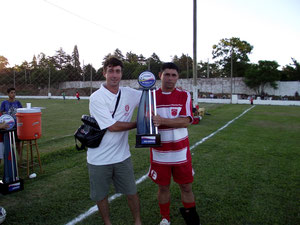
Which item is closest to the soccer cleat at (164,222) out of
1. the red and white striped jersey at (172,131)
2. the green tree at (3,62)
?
the red and white striped jersey at (172,131)

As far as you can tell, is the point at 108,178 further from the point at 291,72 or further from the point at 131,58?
the point at 131,58

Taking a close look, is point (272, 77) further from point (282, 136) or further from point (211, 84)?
point (282, 136)

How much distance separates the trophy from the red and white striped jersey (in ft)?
0.86

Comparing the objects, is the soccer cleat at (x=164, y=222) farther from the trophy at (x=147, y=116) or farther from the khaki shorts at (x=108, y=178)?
the trophy at (x=147, y=116)

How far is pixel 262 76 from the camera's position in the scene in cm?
4241

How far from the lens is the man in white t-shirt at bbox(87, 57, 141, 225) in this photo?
258 cm

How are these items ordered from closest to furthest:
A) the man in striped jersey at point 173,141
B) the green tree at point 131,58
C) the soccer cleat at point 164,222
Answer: the man in striped jersey at point 173,141 < the soccer cleat at point 164,222 < the green tree at point 131,58

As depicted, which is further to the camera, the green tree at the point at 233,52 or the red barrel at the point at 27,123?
the green tree at the point at 233,52

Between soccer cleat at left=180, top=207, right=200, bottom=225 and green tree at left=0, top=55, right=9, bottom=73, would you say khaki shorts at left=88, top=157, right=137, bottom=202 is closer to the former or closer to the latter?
soccer cleat at left=180, top=207, right=200, bottom=225

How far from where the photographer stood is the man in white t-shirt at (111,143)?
2.58m

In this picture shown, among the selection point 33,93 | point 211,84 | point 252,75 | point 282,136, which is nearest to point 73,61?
point 33,93

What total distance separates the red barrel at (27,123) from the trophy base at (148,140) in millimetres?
3096

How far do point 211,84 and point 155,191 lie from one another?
47898 mm

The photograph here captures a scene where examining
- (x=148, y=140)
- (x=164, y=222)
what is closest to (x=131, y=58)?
(x=164, y=222)
